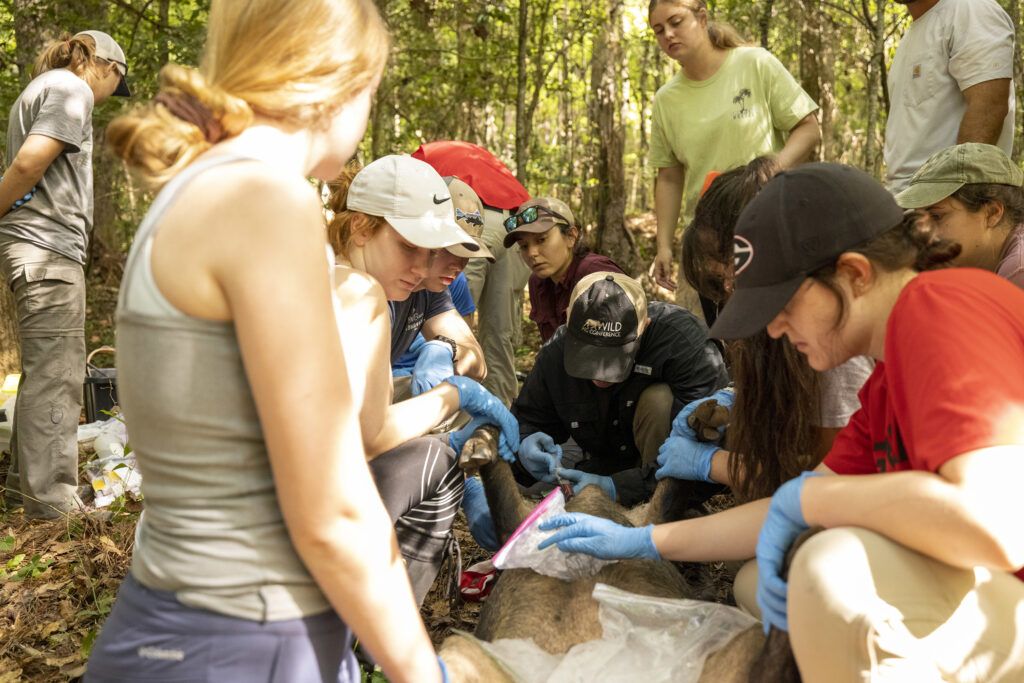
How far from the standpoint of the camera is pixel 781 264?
1.91 m

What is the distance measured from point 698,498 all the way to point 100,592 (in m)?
2.42

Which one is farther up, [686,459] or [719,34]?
[719,34]

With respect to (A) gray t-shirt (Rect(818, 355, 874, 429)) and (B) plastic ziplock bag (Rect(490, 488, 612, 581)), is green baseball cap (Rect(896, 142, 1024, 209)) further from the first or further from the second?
(B) plastic ziplock bag (Rect(490, 488, 612, 581))

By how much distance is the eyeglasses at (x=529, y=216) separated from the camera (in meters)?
4.61

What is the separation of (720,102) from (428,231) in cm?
243

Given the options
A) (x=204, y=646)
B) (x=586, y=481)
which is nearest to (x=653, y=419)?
(x=586, y=481)

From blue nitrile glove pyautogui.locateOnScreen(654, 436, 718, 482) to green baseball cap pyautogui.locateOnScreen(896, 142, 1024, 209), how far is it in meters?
1.09

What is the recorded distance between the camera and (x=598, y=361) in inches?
141

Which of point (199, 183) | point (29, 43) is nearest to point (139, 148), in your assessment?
point (199, 183)

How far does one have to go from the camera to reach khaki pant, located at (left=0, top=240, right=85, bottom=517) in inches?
170

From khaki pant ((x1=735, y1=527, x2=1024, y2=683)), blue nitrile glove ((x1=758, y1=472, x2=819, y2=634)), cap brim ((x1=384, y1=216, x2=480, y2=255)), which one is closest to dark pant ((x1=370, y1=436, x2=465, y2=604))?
cap brim ((x1=384, y1=216, x2=480, y2=255))

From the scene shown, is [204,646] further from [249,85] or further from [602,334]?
[602,334]

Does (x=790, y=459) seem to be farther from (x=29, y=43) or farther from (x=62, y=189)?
(x=29, y=43)

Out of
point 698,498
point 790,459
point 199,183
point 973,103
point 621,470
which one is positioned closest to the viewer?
point 199,183
